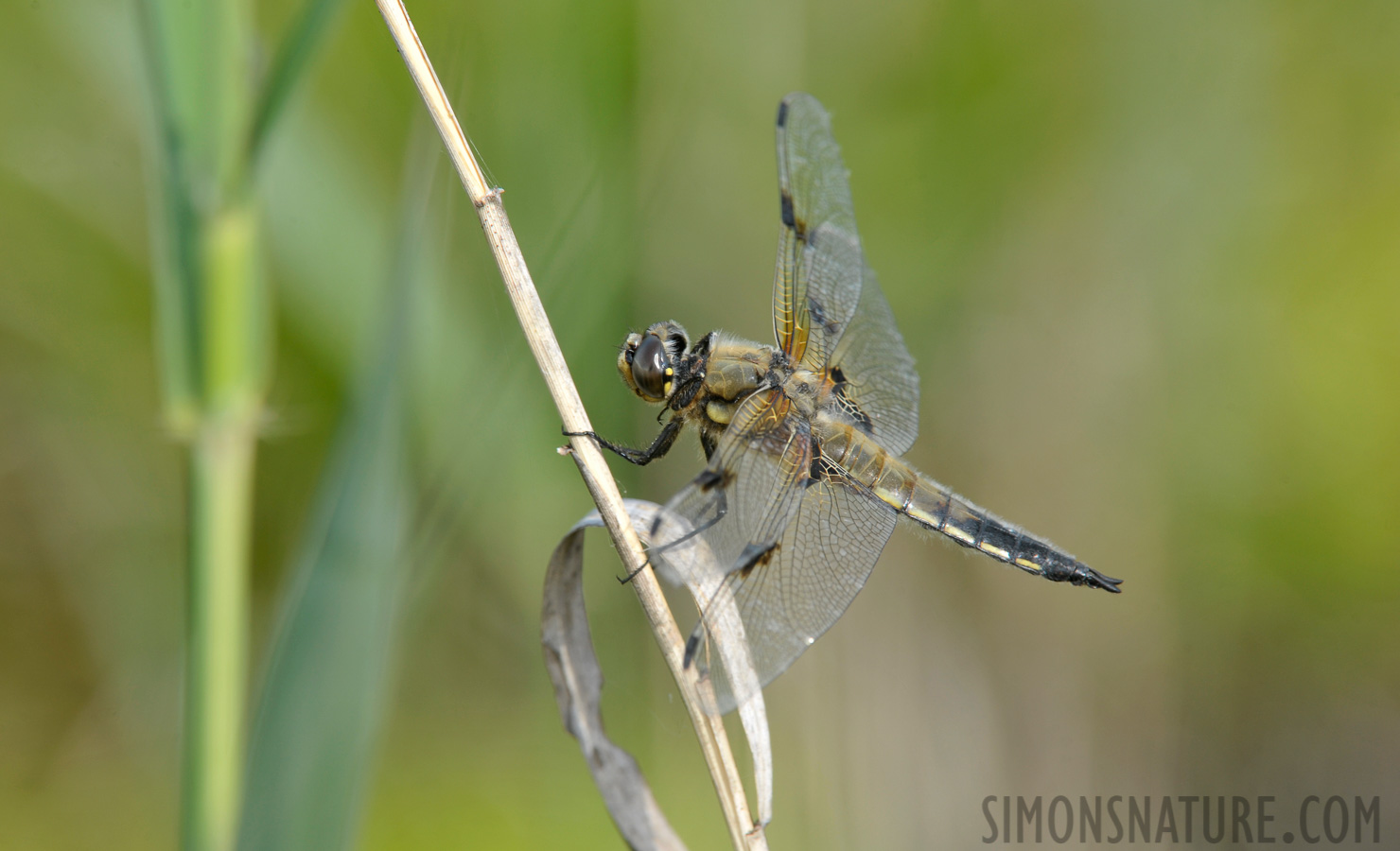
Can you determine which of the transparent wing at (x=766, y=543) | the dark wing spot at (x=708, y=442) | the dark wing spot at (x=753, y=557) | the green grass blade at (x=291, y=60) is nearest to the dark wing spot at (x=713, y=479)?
the transparent wing at (x=766, y=543)

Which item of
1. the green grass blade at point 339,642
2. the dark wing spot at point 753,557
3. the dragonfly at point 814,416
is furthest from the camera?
the dragonfly at point 814,416

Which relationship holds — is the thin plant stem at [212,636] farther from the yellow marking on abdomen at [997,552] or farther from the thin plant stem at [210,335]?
the yellow marking on abdomen at [997,552]

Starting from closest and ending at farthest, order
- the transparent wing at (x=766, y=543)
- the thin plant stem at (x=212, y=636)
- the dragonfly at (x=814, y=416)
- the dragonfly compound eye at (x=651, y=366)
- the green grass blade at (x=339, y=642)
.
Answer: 1. the green grass blade at (x=339, y=642)
2. the thin plant stem at (x=212, y=636)
3. the transparent wing at (x=766, y=543)
4. the dragonfly at (x=814, y=416)
5. the dragonfly compound eye at (x=651, y=366)

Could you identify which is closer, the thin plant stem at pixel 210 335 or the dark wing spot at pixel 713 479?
the thin plant stem at pixel 210 335

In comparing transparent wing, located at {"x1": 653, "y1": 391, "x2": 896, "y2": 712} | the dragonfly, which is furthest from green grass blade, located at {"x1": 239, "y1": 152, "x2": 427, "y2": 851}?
the dragonfly

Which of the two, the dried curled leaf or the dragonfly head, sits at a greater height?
the dragonfly head

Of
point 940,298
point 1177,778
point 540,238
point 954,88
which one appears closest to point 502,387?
point 540,238

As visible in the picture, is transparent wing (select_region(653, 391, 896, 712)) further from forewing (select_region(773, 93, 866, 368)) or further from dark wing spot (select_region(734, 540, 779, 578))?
forewing (select_region(773, 93, 866, 368))

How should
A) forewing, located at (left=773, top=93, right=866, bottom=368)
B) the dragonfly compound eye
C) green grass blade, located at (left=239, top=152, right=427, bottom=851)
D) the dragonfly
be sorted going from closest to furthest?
green grass blade, located at (left=239, top=152, right=427, bottom=851) → the dragonfly → the dragonfly compound eye → forewing, located at (left=773, top=93, right=866, bottom=368)
